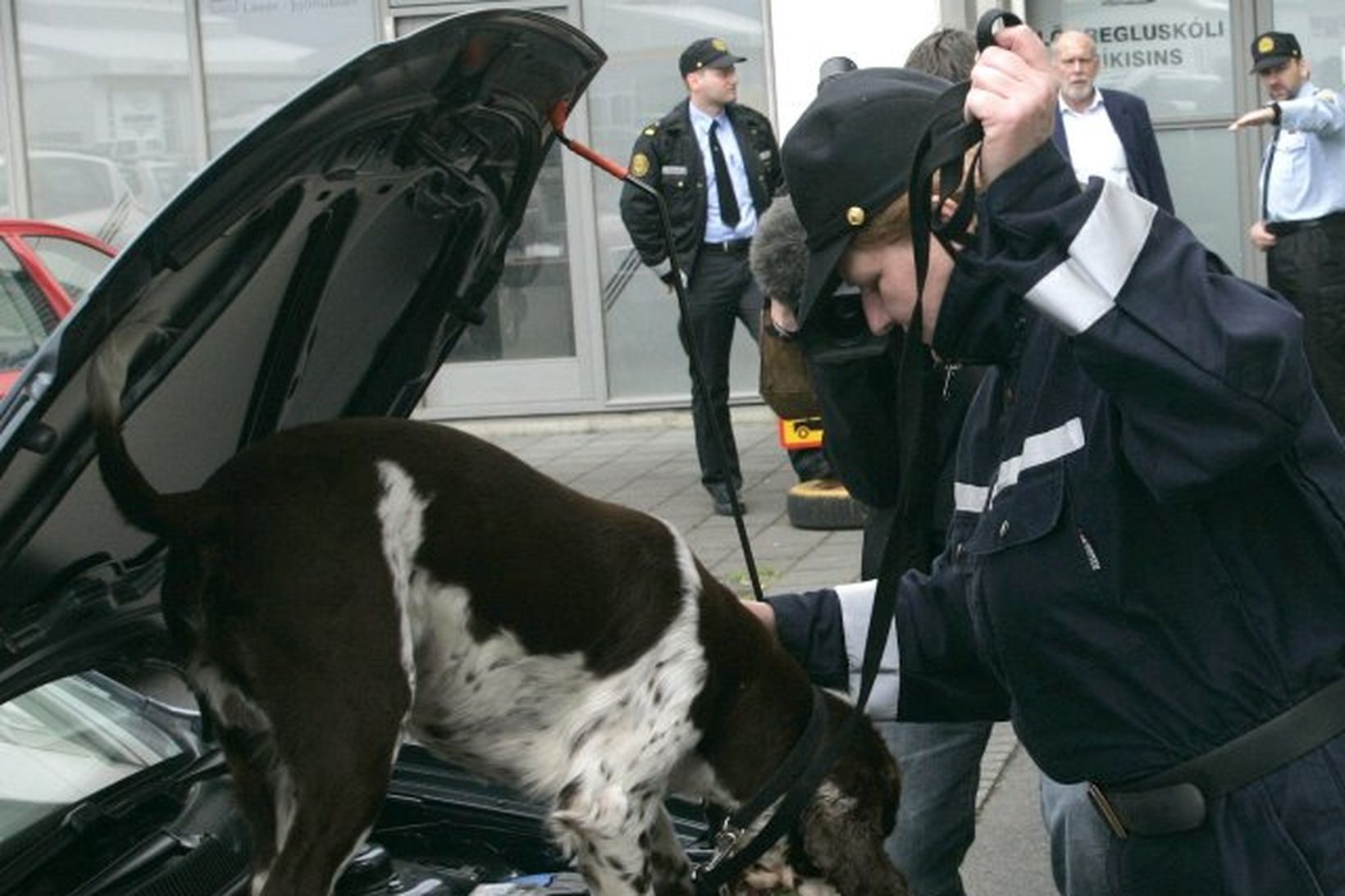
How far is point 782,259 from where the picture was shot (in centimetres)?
435

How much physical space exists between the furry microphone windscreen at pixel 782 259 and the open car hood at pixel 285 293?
36.9 inches

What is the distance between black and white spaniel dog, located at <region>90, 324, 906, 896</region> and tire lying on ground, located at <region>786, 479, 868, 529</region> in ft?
21.7

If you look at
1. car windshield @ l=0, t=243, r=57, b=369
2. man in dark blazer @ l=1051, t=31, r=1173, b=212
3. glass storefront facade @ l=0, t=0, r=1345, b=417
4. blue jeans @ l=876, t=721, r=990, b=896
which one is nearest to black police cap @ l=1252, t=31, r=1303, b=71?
man in dark blazer @ l=1051, t=31, r=1173, b=212

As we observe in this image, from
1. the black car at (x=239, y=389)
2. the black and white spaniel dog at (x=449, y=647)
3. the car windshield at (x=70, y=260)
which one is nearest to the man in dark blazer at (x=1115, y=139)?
the car windshield at (x=70, y=260)

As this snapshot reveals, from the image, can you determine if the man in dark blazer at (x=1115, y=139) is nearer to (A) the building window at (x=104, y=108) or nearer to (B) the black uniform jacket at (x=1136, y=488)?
(B) the black uniform jacket at (x=1136, y=488)

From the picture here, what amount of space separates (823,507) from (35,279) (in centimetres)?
352

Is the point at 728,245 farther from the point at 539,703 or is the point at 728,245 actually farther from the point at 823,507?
the point at 539,703

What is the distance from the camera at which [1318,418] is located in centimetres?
265

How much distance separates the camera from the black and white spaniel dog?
2.69 metres

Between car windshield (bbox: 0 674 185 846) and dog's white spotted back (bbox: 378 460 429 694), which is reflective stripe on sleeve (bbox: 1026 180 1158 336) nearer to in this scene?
dog's white spotted back (bbox: 378 460 429 694)

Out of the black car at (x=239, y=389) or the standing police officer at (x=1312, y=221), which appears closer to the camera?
the black car at (x=239, y=389)

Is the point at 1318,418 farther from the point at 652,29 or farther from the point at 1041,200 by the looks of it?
the point at 652,29

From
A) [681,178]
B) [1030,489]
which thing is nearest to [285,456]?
[1030,489]

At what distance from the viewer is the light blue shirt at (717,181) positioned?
34.2ft
